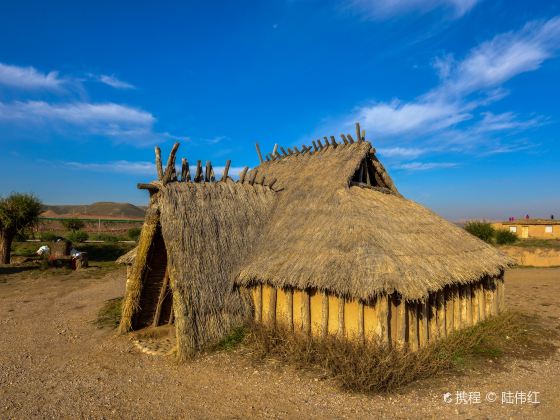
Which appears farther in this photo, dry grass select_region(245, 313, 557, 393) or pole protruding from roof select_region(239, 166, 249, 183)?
pole protruding from roof select_region(239, 166, 249, 183)

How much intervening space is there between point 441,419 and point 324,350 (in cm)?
245

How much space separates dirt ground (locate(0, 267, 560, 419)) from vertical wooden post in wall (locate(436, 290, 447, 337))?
133 centimetres

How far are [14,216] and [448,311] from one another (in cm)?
2559

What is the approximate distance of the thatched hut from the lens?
7.77m

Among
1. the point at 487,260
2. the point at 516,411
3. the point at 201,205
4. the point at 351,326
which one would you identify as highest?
the point at 201,205

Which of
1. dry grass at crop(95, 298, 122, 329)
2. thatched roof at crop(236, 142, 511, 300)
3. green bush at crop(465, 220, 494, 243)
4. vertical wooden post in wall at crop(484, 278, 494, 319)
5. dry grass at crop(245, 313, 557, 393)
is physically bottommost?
dry grass at crop(95, 298, 122, 329)

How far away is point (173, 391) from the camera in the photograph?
680 centimetres

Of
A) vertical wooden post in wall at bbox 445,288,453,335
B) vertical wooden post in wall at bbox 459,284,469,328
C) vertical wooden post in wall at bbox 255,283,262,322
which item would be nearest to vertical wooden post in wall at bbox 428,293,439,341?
vertical wooden post in wall at bbox 445,288,453,335

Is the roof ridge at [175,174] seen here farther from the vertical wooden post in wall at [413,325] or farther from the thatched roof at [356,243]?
the vertical wooden post in wall at [413,325]

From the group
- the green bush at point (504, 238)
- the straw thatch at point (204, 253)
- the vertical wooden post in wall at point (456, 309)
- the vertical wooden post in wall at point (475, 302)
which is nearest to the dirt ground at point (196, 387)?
the straw thatch at point (204, 253)

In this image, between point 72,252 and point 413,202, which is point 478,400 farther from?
point 72,252

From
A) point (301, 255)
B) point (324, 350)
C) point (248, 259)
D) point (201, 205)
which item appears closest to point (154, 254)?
point (201, 205)

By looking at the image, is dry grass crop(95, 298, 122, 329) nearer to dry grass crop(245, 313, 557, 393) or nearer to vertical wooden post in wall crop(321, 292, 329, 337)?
dry grass crop(245, 313, 557, 393)

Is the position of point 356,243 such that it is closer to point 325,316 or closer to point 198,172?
point 325,316
